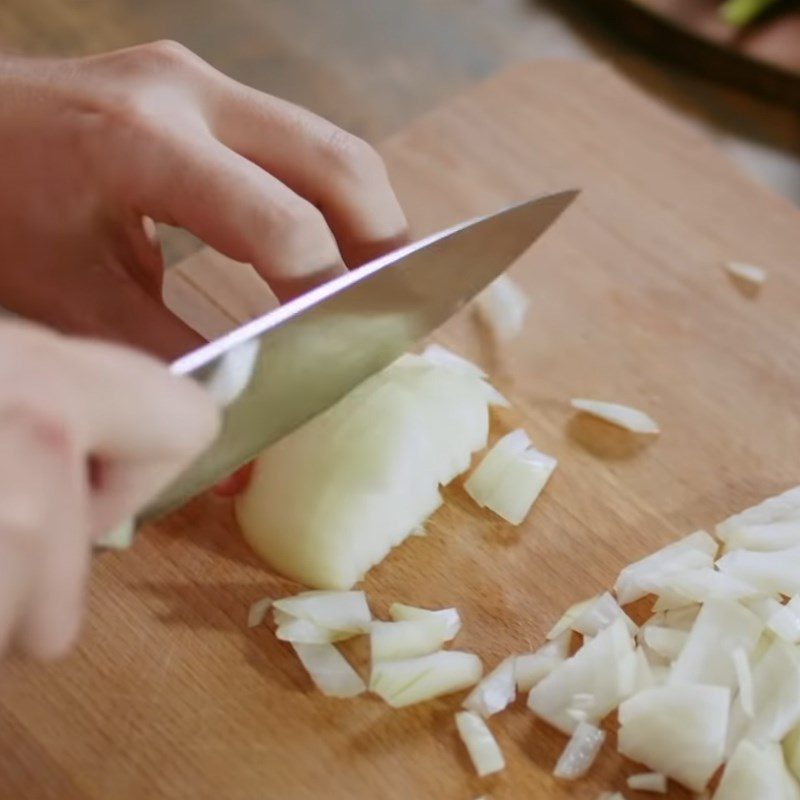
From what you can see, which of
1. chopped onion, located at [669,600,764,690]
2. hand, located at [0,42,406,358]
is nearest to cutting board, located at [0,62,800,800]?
chopped onion, located at [669,600,764,690]

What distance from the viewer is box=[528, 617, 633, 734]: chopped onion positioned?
111cm

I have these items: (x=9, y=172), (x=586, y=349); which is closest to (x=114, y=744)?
(x=9, y=172)

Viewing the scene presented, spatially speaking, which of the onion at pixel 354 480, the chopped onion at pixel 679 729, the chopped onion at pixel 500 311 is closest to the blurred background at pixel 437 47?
the chopped onion at pixel 500 311

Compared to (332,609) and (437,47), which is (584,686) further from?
(437,47)

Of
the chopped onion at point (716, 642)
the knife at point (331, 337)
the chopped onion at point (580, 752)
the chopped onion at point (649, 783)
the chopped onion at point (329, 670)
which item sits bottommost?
the chopped onion at point (329, 670)

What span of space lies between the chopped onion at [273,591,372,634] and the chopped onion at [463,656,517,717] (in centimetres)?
12

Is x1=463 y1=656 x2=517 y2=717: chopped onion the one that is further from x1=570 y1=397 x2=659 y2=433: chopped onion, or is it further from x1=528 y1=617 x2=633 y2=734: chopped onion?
x1=570 y1=397 x2=659 y2=433: chopped onion

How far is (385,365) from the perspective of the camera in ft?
3.94

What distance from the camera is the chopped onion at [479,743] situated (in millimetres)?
1081

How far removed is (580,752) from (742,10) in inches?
51.9

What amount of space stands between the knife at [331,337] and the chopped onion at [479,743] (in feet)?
1.05

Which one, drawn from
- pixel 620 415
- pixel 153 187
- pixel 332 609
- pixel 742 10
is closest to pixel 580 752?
pixel 332 609

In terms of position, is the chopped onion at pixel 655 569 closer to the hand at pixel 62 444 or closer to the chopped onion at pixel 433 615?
the chopped onion at pixel 433 615

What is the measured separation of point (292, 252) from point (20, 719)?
1.63ft
